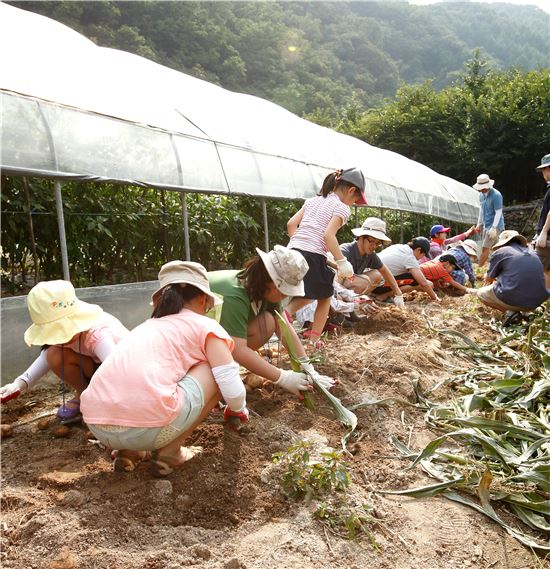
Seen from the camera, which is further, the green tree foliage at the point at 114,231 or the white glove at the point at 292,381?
the green tree foliage at the point at 114,231

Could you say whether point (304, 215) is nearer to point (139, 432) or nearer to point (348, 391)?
point (348, 391)

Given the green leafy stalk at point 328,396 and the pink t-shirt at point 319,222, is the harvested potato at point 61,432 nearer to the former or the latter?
the green leafy stalk at point 328,396

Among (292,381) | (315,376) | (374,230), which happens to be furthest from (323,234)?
(292,381)

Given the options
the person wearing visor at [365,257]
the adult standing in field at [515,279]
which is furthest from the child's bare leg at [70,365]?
the adult standing in field at [515,279]

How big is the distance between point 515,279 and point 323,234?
1.89 m

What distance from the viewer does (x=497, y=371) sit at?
359cm

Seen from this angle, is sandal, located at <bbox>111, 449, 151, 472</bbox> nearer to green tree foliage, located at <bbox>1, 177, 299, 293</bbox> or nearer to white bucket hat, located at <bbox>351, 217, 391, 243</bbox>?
green tree foliage, located at <bbox>1, 177, 299, 293</bbox>

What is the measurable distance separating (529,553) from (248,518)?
3.20ft

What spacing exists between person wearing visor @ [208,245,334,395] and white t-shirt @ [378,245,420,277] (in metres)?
3.52

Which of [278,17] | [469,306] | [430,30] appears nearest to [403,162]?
[469,306]

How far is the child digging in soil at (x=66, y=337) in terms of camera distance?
2.72 metres

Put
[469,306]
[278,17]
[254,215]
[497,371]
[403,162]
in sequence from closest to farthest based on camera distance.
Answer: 1. [497,371]
2. [469,306]
3. [254,215]
4. [403,162]
5. [278,17]

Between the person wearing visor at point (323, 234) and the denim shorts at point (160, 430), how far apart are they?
1977 millimetres

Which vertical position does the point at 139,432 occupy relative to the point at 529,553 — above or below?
above
